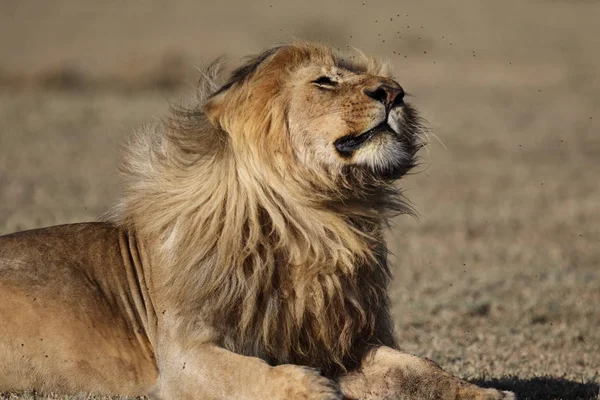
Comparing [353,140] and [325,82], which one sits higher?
[325,82]

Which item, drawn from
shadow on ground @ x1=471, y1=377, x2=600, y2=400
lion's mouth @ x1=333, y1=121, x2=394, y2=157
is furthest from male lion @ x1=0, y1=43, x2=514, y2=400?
shadow on ground @ x1=471, y1=377, x2=600, y2=400

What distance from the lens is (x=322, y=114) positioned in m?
4.26

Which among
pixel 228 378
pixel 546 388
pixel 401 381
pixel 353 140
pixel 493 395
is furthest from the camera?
pixel 546 388

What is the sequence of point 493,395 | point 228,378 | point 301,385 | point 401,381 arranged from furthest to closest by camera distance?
point 401,381 → point 493,395 → point 228,378 → point 301,385

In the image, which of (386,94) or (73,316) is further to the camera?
(73,316)

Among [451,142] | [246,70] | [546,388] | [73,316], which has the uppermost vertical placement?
[246,70]

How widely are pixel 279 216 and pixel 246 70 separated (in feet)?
1.97

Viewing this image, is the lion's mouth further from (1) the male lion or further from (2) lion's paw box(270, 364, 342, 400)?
(2) lion's paw box(270, 364, 342, 400)

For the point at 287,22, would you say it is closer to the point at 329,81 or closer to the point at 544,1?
the point at 544,1

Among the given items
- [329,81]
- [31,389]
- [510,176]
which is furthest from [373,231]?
[510,176]

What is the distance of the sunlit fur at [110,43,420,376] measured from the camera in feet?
13.8

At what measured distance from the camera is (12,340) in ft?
14.1

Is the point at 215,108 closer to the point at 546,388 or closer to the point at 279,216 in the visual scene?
the point at 279,216

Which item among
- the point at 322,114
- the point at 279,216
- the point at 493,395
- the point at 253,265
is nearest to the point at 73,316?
the point at 253,265
